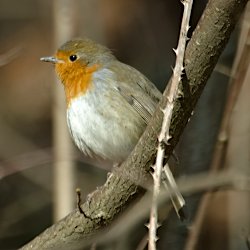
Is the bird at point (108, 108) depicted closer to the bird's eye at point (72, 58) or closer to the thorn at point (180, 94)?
→ the bird's eye at point (72, 58)

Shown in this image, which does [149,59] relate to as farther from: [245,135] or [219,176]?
[219,176]

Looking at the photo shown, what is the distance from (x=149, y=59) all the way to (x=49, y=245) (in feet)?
12.4

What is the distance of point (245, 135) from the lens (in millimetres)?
4152

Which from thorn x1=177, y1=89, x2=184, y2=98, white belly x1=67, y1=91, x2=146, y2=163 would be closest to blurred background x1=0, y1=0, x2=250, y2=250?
white belly x1=67, y1=91, x2=146, y2=163

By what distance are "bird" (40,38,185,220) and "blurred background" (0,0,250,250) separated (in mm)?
156

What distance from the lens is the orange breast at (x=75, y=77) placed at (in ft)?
13.3

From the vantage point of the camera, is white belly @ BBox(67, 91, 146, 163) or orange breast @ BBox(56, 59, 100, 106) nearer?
white belly @ BBox(67, 91, 146, 163)

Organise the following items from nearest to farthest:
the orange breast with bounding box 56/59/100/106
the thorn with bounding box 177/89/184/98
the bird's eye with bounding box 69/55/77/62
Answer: the thorn with bounding box 177/89/184/98, the orange breast with bounding box 56/59/100/106, the bird's eye with bounding box 69/55/77/62

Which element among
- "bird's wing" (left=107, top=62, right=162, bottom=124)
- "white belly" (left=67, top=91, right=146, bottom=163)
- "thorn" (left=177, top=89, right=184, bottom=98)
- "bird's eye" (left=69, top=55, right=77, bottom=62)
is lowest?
"thorn" (left=177, top=89, right=184, bottom=98)

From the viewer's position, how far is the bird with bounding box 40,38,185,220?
3905 millimetres

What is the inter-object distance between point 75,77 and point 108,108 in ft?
1.22

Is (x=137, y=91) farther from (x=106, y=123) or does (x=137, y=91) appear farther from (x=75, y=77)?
(x=75, y=77)

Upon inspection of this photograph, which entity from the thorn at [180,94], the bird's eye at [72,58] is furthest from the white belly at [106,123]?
the thorn at [180,94]

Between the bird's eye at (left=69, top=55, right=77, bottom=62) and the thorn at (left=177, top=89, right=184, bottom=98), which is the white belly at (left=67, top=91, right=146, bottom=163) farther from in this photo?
the thorn at (left=177, top=89, right=184, bottom=98)
